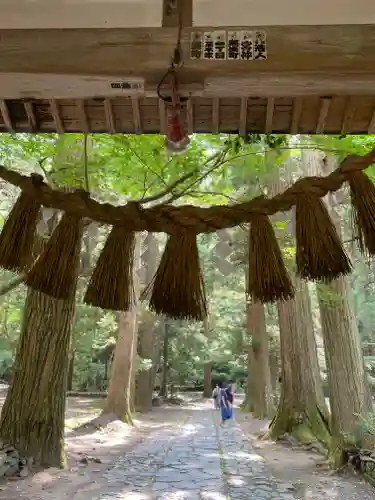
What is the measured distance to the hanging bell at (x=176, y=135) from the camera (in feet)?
5.44

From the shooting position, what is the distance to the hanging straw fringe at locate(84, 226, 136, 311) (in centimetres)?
188

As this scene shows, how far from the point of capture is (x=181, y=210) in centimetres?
170

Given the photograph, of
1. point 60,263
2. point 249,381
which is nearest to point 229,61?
point 60,263

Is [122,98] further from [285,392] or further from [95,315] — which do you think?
[95,315]

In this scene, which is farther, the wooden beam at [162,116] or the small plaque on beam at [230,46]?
the wooden beam at [162,116]

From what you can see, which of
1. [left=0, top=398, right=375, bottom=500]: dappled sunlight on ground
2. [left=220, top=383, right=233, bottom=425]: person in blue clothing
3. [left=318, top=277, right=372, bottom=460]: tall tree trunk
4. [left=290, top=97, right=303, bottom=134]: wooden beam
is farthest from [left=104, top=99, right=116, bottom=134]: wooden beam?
[left=220, top=383, right=233, bottom=425]: person in blue clothing

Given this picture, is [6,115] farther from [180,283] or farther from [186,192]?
[186,192]

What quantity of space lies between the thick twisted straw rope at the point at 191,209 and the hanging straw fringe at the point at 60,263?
111 mm

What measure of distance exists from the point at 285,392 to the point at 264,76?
25.2ft

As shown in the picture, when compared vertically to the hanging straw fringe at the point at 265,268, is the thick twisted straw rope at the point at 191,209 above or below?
above

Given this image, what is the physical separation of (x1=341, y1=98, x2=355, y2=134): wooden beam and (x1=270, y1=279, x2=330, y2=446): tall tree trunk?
6.41m

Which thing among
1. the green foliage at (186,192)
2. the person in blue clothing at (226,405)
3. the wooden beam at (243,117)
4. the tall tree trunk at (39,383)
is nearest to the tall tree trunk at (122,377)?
the green foliage at (186,192)

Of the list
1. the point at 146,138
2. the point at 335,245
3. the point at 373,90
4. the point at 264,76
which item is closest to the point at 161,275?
the point at 335,245

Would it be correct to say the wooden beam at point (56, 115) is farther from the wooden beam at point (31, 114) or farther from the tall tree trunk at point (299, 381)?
the tall tree trunk at point (299, 381)
